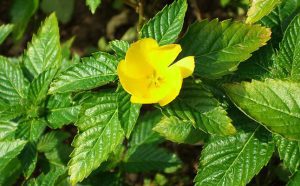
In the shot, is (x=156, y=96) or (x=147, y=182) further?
(x=147, y=182)

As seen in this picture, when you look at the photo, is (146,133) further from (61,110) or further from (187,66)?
(187,66)

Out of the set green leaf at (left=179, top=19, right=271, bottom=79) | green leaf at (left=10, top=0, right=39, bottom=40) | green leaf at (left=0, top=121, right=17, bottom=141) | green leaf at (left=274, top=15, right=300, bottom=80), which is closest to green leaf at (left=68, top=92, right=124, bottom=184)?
green leaf at (left=179, top=19, right=271, bottom=79)

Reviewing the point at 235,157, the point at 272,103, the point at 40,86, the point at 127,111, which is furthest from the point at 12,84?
the point at 272,103

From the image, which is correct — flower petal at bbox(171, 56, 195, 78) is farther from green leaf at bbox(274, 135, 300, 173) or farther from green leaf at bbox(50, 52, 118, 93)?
green leaf at bbox(274, 135, 300, 173)

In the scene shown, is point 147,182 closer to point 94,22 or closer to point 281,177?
point 281,177

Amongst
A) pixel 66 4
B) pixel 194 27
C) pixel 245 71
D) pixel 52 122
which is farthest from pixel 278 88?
pixel 66 4

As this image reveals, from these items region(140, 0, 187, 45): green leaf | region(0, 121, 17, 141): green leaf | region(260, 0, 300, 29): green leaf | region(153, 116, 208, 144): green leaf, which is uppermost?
region(140, 0, 187, 45): green leaf

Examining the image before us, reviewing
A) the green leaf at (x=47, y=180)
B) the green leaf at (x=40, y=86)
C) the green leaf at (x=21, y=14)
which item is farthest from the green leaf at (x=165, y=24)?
the green leaf at (x=21, y=14)
